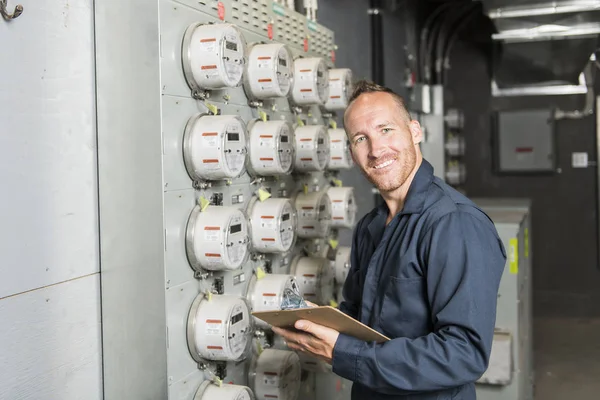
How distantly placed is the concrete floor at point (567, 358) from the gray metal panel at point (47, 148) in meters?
3.46

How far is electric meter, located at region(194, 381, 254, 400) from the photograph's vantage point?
74.6 inches

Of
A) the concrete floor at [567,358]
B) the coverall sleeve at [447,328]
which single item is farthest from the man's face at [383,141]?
the concrete floor at [567,358]

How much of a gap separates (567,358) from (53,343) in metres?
4.33

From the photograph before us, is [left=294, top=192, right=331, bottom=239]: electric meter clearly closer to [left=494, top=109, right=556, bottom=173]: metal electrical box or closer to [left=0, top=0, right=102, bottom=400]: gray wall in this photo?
[left=0, top=0, right=102, bottom=400]: gray wall

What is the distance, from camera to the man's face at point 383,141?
5.33 ft

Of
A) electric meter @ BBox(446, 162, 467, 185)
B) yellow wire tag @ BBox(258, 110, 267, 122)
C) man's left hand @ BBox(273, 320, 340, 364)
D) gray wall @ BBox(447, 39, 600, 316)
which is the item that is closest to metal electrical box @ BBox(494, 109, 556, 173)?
gray wall @ BBox(447, 39, 600, 316)

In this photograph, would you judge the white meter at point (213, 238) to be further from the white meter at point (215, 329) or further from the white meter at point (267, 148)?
the white meter at point (267, 148)

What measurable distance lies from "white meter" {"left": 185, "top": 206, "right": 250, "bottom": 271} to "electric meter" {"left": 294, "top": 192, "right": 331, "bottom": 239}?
724 mm

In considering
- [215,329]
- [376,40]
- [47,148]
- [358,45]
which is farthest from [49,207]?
[376,40]

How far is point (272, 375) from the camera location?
7.26 feet

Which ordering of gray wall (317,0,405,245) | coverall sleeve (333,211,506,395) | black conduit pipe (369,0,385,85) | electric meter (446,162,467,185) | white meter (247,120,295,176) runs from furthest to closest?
1. electric meter (446,162,467,185)
2. black conduit pipe (369,0,385,85)
3. gray wall (317,0,405,245)
4. white meter (247,120,295,176)
5. coverall sleeve (333,211,506,395)

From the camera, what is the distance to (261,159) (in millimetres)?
2160

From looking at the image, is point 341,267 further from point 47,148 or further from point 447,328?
point 47,148

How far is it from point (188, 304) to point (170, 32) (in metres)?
0.75
